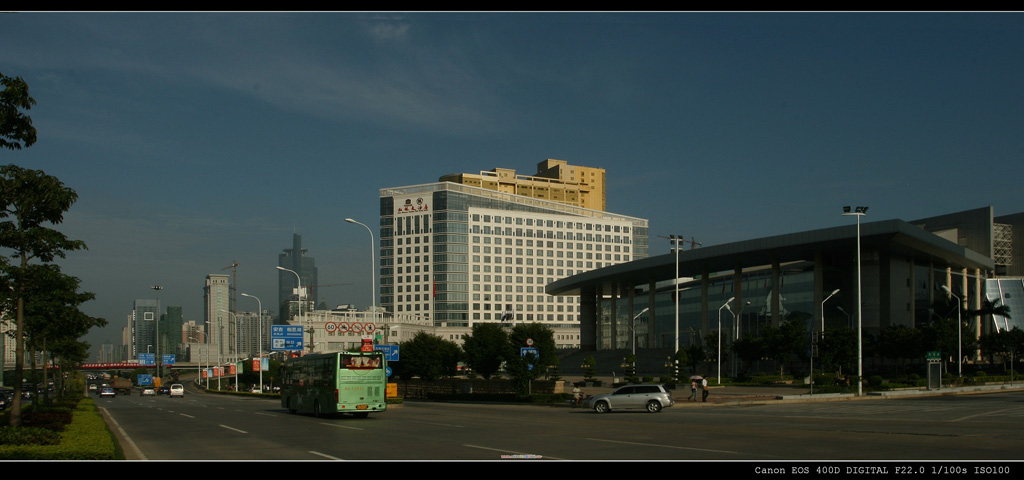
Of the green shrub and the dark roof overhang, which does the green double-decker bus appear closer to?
the green shrub

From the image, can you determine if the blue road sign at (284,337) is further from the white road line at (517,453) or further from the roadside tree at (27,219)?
the white road line at (517,453)

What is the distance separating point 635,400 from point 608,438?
17201 mm

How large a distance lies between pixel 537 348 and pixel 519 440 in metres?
32.6

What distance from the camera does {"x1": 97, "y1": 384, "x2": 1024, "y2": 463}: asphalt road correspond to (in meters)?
17.7

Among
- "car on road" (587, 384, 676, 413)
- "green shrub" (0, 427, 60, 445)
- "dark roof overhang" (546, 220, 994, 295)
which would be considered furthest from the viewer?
"dark roof overhang" (546, 220, 994, 295)

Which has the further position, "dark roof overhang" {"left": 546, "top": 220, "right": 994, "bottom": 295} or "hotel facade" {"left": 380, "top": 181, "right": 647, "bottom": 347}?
"hotel facade" {"left": 380, "top": 181, "right": 647, "bottom": 347}

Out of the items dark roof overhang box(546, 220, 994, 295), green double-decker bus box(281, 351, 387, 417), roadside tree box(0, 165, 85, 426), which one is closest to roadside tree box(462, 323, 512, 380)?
green double-decker bus box(281, 351, 387, 417)

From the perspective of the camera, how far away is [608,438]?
73.6 feet

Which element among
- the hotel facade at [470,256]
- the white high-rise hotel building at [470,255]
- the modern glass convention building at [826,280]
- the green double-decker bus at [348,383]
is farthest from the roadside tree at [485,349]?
the white high-rise hotel building at [470,255]

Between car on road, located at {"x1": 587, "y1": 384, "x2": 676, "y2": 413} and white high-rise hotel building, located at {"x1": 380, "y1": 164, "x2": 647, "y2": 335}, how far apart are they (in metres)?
139

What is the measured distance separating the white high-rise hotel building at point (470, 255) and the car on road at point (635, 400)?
138815 millimetres

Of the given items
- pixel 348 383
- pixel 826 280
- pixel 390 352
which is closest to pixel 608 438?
pixel 348 383

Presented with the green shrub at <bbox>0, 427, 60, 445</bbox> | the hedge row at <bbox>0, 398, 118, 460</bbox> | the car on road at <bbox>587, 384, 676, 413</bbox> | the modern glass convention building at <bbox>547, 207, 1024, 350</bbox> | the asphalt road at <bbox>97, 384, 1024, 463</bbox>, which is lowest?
the car on road at <bbox>587, 384, 676, 413</bbox>

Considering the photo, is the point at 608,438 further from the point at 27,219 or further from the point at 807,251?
the point at 807,251
